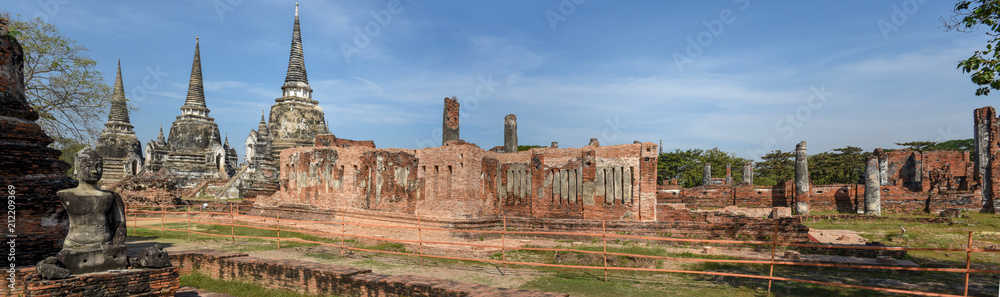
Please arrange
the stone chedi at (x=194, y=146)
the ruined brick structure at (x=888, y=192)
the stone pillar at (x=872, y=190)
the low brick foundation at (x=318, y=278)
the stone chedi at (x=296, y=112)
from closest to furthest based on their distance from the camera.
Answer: the low brick foundation at (x=318, y=278), the stone pillar at (x=872, y=190), the ruined brick structure at (x=888, y=192), the stone chedi at (x=296, y=112), the stone chedi at (x=194, y=146)

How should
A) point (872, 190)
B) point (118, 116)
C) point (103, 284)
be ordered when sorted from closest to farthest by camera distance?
point (103, 284) → point (872, 190) → point (118, 116)

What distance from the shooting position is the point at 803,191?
23.3 meters

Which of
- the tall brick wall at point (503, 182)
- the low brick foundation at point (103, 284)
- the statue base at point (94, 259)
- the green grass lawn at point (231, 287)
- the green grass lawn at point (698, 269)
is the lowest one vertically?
the green grass lawn at point (231, 287)

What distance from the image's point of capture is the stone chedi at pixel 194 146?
146 ft

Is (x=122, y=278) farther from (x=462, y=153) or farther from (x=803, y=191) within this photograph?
(x=803, y=191)

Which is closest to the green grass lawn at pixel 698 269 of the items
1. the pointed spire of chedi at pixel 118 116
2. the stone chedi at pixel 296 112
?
the stone chedi at pixel 296 112

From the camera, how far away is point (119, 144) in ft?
157

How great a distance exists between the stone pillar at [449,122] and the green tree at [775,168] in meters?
36.8

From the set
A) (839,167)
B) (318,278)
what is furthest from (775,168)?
(318,278)

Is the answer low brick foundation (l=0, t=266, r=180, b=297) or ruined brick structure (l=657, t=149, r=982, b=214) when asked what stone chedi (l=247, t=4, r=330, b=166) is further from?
low brick foundation (l=0, t=266, r=180, b=297)

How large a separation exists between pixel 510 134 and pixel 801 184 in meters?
14.6

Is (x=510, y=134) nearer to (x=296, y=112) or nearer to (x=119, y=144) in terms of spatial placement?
(x=296, y=112)

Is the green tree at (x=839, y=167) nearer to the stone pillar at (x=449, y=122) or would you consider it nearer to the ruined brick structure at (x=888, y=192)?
the ruined brick structure at (x=888, y=192)

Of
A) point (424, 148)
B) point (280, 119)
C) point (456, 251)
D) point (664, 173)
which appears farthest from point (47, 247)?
point (664, 173)
